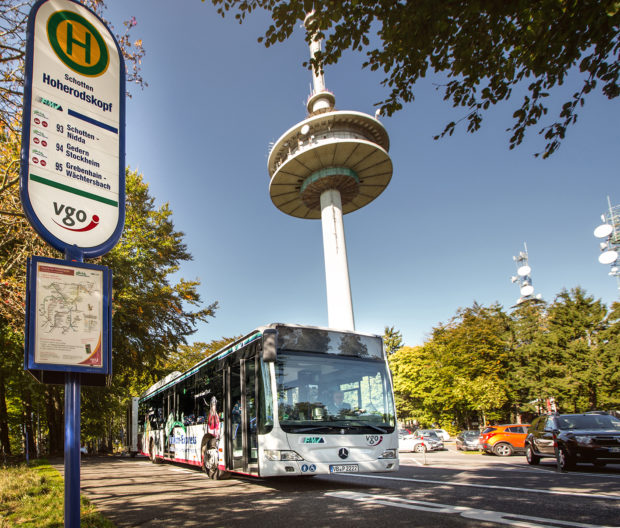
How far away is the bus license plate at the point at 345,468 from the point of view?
867cm

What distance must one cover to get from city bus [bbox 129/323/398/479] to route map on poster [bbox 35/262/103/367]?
17.6 feet

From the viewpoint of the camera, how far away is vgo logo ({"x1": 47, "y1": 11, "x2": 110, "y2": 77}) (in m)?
3.59

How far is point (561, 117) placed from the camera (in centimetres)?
611

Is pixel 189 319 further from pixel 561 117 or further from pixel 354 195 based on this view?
pixel 354 195

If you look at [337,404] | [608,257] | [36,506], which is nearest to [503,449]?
[337,404]

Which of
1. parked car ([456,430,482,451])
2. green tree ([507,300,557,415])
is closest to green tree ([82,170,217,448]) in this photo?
parked car ([456,430,482,451])

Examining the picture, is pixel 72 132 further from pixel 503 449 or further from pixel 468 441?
pixel 468 441

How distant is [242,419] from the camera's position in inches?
378

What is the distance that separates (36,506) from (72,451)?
5672 mm

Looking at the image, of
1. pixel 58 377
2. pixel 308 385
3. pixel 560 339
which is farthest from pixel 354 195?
pixel 58 377

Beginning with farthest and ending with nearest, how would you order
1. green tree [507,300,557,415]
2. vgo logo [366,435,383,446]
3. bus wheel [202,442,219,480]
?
green tree [507,300,557,415] → bus wheel [202,442,219,480] → vgo logo [366,435,383,446]

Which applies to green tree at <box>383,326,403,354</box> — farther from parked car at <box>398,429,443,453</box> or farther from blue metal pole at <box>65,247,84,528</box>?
blue metal pole at <box>65,247,84,528</box>

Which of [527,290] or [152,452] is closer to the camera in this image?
[152,452]

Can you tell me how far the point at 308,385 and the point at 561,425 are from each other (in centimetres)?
909
